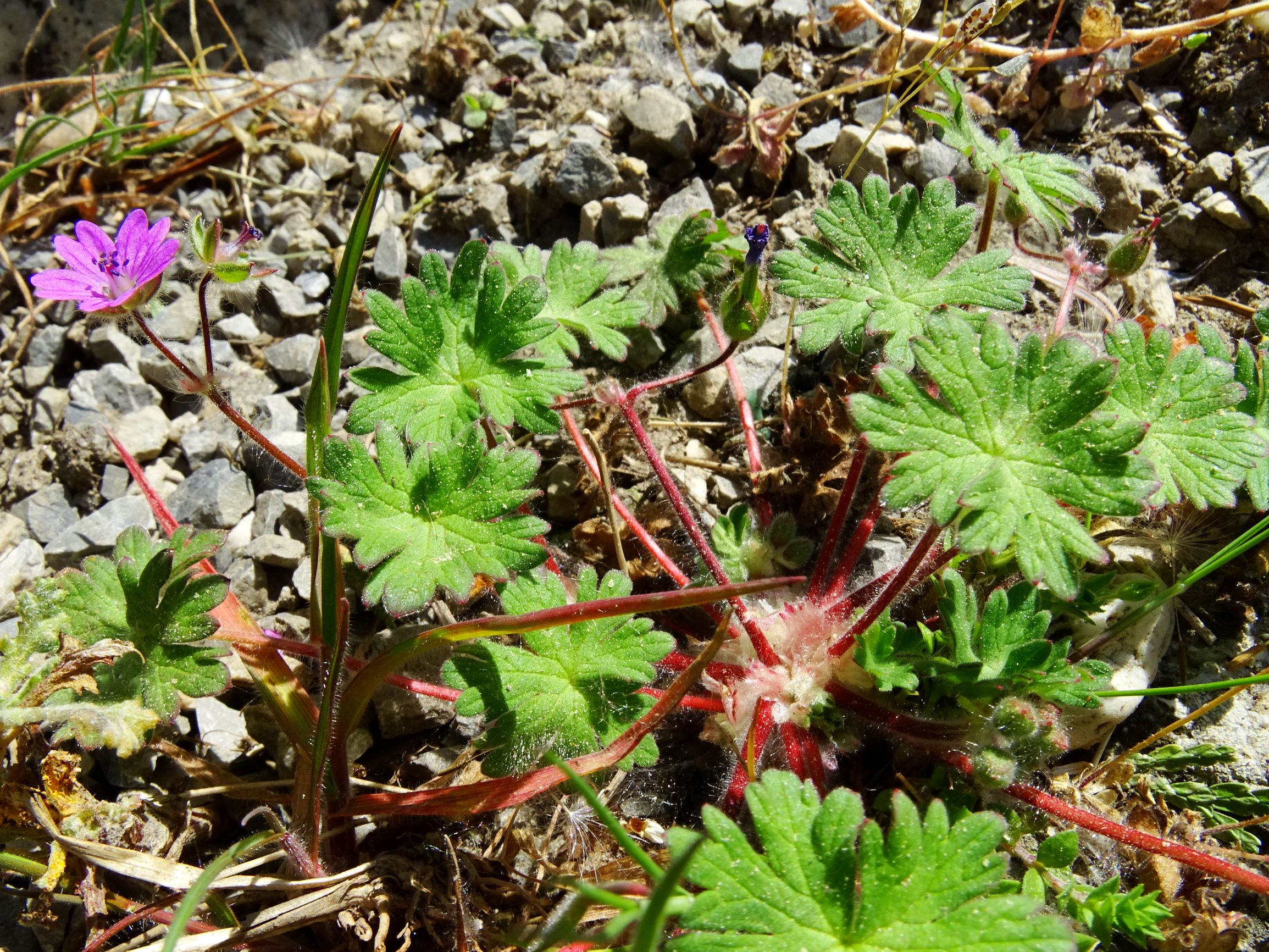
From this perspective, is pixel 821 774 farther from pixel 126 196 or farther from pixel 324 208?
pixel 126 196

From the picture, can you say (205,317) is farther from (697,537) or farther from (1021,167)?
(1021,167)

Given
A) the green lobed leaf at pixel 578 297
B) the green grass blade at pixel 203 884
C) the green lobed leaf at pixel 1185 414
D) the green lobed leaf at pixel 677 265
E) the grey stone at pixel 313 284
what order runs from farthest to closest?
1. the grey stone at pixel 313 284
2. the green lobed leaf at pixel 677 265
3. the green lobed leaf at pixel 578 297
4. the green lobed leaf at pixel 1185 414
5. the green grass blade at pixel 203 884

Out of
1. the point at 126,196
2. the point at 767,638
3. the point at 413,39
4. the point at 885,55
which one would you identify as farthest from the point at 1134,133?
the point at 126,196

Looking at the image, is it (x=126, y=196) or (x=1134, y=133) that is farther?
(x=126, y=196)

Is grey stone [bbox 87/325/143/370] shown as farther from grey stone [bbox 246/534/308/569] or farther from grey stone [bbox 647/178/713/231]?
grey stone [bbox 647/178/713/231]

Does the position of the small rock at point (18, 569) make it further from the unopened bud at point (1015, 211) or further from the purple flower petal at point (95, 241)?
the unopened bud at point (1015, 211)

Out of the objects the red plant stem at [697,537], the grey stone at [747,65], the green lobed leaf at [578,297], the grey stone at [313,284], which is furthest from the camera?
the grey stone at [747,65]

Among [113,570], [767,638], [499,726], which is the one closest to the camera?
[499,726]

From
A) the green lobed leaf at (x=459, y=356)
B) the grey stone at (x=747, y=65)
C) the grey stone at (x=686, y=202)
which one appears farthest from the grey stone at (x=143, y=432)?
the grey stone at (x=747, y=65)
